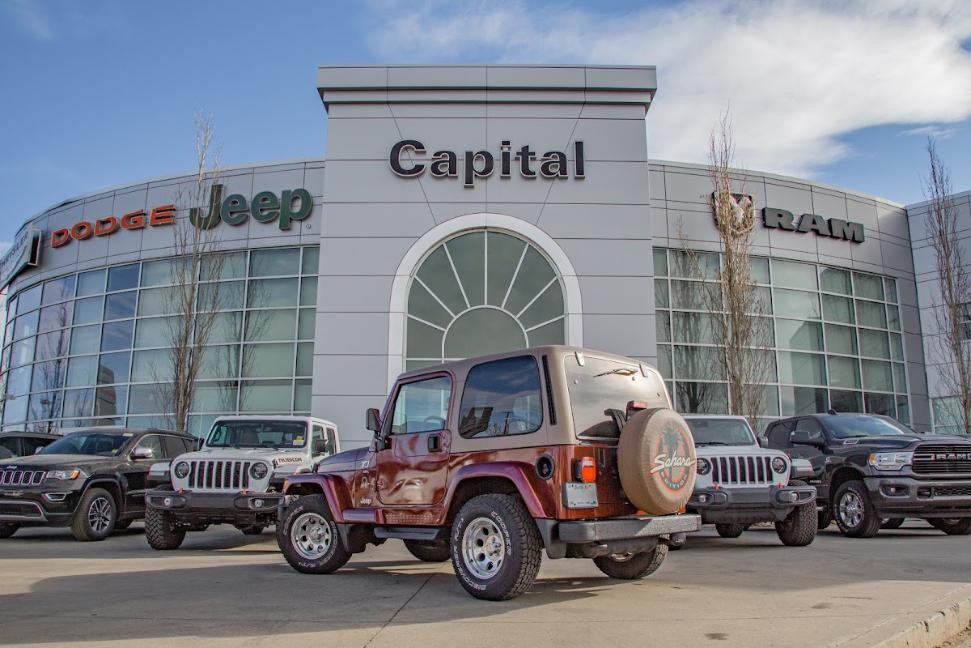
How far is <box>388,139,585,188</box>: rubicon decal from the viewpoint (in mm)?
17812

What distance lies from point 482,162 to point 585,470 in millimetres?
13326

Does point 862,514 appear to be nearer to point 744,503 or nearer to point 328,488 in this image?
point 744,503

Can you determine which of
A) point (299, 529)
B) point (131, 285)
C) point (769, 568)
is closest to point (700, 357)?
point (769, 568)

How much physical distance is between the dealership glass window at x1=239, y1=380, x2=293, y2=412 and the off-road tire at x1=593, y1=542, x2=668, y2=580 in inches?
569

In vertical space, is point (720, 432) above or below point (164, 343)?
below

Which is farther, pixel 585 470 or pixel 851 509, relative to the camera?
pixel 851 509

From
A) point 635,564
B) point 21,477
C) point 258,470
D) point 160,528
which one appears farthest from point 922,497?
point 21,477

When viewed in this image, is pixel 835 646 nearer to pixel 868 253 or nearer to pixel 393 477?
pixel 393 477

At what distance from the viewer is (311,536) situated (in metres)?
7.71

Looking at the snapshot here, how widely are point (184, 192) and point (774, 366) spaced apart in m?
18.2

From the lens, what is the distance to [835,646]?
4207mm

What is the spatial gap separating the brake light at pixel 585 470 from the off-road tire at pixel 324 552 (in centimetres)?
300

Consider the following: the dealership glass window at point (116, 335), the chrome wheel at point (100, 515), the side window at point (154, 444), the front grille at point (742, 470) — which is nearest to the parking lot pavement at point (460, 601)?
the front grille at point (742, 470)

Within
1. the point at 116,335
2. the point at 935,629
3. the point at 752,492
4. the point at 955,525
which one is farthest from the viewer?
the point at 116,335
